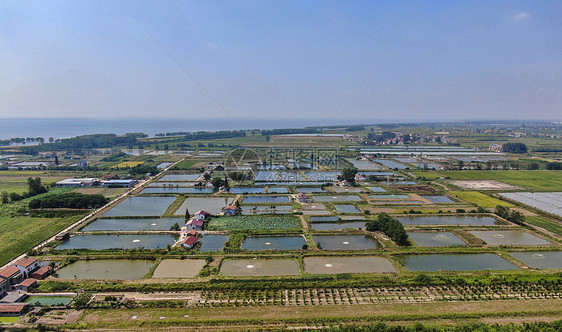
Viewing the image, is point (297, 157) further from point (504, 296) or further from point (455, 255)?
point (504, 296)

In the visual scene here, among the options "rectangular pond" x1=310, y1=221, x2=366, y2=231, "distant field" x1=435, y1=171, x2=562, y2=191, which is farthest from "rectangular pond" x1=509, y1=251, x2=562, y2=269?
"distant field" x1=435, y1=171, x2=562, y2=191

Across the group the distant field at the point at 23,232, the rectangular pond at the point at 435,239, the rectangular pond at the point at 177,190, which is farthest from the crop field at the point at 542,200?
the distant field at the point at 23,232

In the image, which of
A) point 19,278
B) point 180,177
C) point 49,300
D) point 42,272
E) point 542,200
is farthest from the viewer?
point 180,177

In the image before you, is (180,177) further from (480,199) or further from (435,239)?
(480,199)

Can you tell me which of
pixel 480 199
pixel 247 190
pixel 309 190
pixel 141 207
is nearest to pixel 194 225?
pixel 141 207

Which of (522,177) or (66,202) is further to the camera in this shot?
(522,177)

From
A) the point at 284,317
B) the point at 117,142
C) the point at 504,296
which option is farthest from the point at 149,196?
the point at 117,142
